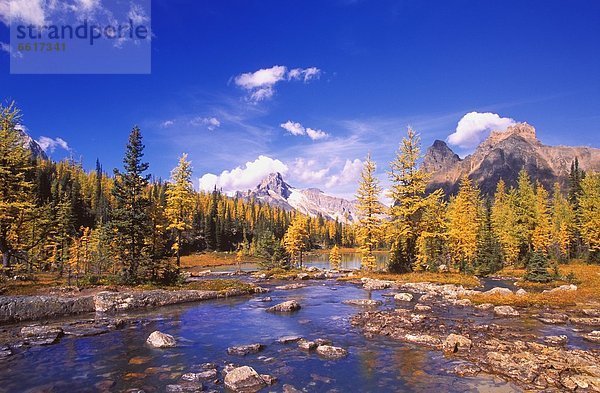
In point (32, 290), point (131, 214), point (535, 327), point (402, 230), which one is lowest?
point (535, 327)

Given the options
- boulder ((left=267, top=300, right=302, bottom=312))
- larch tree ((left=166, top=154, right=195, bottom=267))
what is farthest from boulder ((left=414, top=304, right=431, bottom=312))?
larch tree ((left=166, top=154, right=195, bottom=267))

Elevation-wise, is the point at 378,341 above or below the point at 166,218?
below

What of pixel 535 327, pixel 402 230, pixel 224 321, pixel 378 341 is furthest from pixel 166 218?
pixel 535 327

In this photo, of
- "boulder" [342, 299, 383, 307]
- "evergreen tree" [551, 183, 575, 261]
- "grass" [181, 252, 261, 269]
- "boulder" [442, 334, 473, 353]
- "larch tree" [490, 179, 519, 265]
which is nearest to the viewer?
"boulder" [442, 334, 473, 353]

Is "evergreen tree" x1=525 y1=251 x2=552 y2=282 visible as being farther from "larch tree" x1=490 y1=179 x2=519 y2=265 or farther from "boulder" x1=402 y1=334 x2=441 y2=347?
"boulder" x1=402 y1=334 x2=441 y2=347

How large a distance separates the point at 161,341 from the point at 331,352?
27.8 ft

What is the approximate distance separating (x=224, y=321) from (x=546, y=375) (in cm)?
1770

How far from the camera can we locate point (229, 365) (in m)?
14.7

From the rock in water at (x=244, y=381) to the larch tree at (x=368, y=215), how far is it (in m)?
38.6

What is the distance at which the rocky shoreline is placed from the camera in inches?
496

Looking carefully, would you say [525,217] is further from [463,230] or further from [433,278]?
[433,278]

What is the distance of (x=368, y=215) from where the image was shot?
168 ft

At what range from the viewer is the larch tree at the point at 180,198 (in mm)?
43750

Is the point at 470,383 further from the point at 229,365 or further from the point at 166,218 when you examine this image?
the point at 166,218
